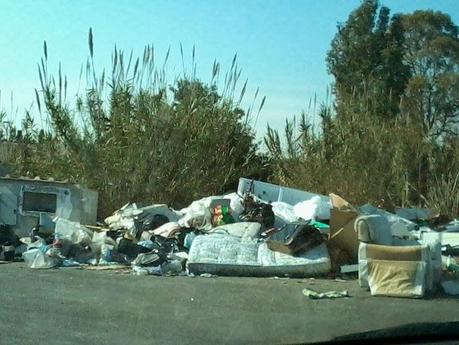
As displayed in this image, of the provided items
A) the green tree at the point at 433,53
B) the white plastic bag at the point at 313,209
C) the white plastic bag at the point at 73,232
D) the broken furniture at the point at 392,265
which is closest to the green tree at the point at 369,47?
the green tree at the point at 433,53

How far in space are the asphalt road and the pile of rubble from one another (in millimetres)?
259

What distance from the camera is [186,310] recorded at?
261 inches

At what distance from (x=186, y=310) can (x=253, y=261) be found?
1888 mm

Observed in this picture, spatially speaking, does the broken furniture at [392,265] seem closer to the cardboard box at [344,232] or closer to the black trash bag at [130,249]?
the cardboard box at [344,232]

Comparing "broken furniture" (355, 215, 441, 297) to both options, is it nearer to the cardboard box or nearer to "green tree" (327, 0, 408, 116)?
the cardboard box

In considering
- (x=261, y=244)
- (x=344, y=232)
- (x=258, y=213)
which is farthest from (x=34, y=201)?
(x=344, y=232)

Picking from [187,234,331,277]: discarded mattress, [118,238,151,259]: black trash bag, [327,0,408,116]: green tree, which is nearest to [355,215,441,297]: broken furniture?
[187,234,331,277]: discarded mattress

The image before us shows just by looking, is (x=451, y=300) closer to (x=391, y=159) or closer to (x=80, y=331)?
(x=80, y=331)

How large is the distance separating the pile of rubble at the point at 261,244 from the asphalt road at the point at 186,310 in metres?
0.26

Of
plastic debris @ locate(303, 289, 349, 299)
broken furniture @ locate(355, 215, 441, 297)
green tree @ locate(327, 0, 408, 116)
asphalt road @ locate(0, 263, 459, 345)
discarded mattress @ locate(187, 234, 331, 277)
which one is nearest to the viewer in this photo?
asphalt road @ locate(0, 263, 459, 345)

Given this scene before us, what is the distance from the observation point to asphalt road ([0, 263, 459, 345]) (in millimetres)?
5809

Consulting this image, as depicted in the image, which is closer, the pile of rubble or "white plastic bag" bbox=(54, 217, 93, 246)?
the pile of rubble

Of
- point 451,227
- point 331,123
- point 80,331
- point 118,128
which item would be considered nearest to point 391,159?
point 331,123

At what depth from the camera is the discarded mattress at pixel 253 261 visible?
8.23 metres
